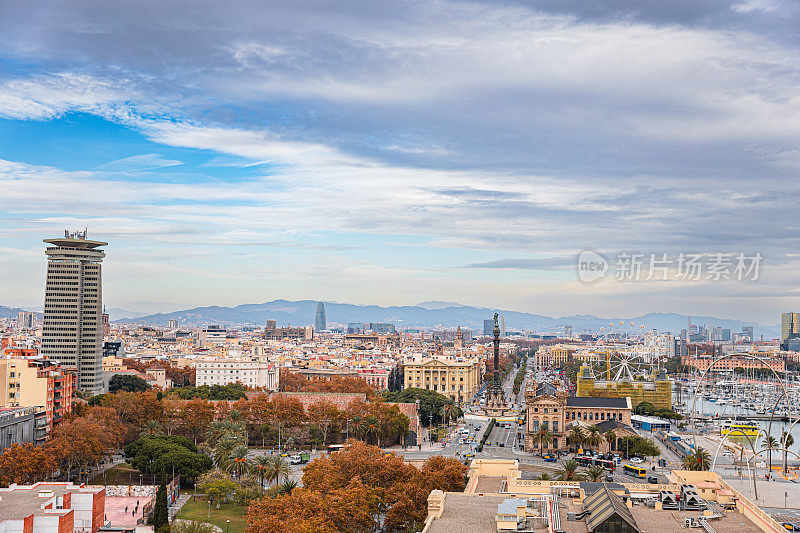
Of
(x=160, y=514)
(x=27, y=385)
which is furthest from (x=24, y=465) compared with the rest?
(x=27, y=385)

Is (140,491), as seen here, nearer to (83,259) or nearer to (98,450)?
(98,450)

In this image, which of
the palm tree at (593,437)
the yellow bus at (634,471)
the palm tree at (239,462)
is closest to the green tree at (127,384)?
the palm tree at (239,462)

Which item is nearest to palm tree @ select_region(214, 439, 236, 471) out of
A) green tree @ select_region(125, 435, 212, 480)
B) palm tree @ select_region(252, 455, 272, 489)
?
green tree @ select_region(125, 435, 212, 480)

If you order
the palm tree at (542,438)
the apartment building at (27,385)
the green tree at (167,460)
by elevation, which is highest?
the apartment building at (27,385)

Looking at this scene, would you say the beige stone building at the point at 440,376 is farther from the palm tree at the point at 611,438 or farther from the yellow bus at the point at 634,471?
the yellow bus at the point at 634,471

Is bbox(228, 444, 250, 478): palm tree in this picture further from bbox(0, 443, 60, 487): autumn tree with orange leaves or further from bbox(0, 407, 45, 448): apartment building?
bbox(0, 407, 45, 448): apartment building

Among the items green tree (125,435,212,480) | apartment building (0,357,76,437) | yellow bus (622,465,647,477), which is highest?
apartment building (0,357,76,437)

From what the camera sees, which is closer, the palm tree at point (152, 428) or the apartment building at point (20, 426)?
the apartment building at point (20, 426)
